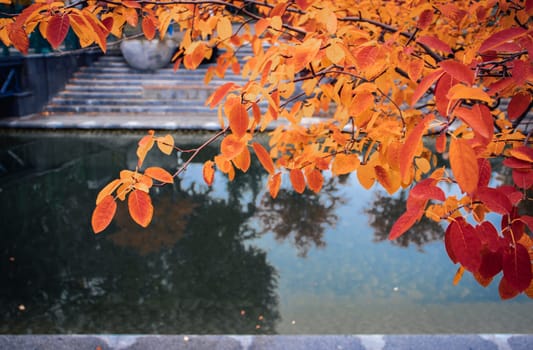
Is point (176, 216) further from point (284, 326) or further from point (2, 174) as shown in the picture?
point (2, 174)

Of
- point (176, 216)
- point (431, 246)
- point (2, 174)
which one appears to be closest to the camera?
point (431, 246)

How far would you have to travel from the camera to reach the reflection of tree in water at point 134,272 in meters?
4.33

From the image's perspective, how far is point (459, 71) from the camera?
122cm

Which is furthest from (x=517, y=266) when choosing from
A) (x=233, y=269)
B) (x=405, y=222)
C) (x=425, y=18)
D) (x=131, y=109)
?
(x=131, y=109)

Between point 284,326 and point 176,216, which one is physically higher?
point 284,326

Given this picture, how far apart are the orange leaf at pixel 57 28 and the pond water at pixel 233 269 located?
317 centimetres

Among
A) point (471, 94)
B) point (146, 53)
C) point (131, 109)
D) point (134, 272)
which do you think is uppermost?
point (471, 94)

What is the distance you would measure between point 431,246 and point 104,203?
5.23 m

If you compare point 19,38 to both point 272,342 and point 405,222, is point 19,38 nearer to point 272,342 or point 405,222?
point 405,222

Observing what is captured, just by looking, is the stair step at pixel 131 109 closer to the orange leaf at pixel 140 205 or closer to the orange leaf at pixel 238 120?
the orange leaf at pixel 140 205

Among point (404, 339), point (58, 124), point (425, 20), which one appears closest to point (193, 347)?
point (404, 339)

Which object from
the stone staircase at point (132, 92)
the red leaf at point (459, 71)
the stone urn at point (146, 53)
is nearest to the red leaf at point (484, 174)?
the red leaf at point (459, 71)

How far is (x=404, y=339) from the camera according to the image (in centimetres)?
303

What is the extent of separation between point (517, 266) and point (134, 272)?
4.57 metres
